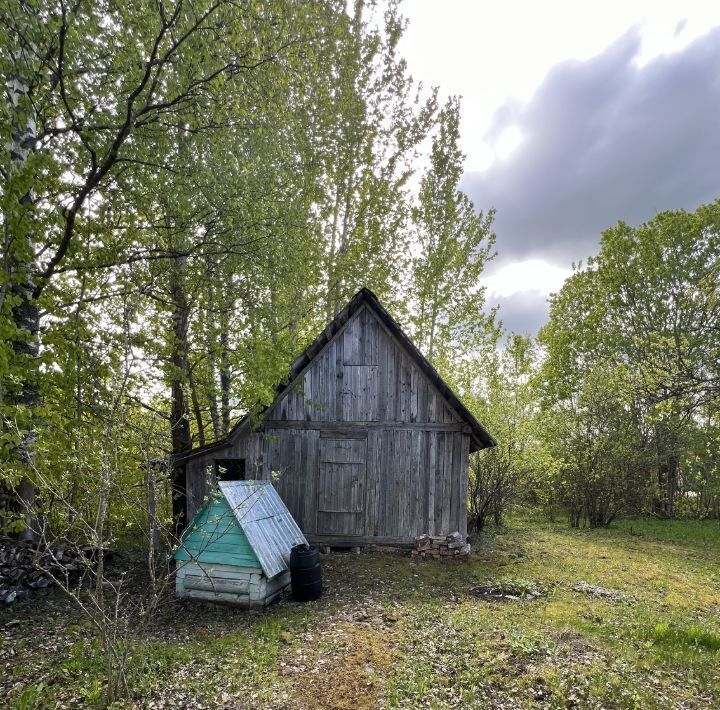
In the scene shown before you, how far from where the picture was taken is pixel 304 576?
7.98 m

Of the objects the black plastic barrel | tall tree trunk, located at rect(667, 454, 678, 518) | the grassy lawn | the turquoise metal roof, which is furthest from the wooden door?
tall tree trunk, located at rect(667, 454, 678, 518)

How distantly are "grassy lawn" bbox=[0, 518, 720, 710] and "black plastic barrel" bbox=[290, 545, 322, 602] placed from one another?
0.93 ft

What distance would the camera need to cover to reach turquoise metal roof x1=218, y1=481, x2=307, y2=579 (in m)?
7.81

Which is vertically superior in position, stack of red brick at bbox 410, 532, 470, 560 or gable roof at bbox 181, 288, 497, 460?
gable roof at bbox 181, 288, 497, 460

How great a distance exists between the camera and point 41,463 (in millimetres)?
6672

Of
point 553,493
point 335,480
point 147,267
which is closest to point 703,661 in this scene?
point 335,480

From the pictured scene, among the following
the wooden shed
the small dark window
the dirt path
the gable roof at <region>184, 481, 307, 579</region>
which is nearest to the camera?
the dirt path

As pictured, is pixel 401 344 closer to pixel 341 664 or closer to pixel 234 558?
pixel 234 558

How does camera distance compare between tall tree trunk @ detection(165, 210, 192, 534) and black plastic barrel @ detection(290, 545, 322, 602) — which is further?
tall tree trunk @ detection(165, 210, 192, 534)

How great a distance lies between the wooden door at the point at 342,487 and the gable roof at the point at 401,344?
83 cm

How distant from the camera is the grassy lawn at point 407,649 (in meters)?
4.95

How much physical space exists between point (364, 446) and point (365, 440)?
15 cm

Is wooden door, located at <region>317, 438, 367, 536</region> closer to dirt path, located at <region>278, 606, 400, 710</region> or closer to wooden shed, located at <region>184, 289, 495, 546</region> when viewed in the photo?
wooden shed, located at <region>184, 289, 495, 546</region>

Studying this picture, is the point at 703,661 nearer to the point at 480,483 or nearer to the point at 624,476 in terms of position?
the point at 480,483
